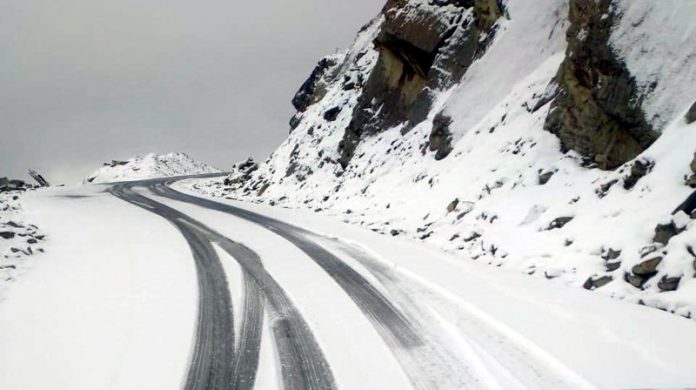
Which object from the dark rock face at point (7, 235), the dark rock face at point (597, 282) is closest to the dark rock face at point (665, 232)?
the dark rock face at point (597, 282)

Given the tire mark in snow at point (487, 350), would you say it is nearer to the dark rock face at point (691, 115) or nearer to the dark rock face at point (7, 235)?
the dark rock face at point (691, 115)

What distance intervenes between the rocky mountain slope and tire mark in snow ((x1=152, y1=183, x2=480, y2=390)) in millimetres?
3000

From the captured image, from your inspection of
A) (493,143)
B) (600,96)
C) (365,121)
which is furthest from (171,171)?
(600,96)

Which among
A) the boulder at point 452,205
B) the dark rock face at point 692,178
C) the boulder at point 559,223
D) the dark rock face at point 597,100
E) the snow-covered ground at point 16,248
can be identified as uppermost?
the dark rock face at point 597,100

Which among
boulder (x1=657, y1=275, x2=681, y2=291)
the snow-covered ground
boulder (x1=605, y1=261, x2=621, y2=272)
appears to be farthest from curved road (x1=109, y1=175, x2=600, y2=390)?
the snow-covered ground

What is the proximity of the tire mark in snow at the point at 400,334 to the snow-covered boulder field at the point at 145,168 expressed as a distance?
51523 millimetres

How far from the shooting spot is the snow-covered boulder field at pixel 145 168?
58.6 meters

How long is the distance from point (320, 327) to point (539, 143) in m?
8.94

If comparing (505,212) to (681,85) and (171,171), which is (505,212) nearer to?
(681,85)

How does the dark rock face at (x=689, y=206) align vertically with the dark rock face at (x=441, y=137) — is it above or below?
below

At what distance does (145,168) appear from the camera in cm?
6078

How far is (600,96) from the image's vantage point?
33.6ft

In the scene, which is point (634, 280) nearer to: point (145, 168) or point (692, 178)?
point (692, 178)

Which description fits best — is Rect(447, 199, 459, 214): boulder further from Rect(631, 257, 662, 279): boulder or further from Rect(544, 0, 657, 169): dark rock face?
Rect(631, 257, 662, 279): boulder
